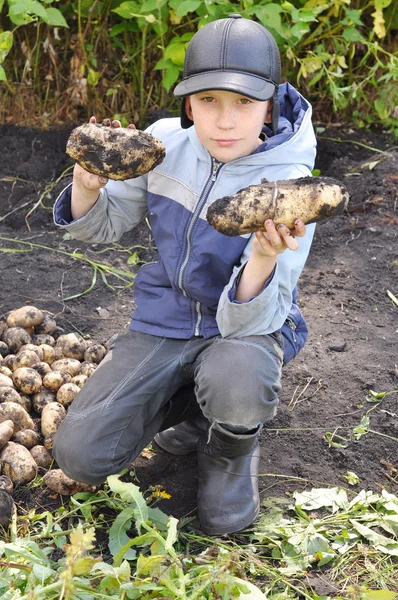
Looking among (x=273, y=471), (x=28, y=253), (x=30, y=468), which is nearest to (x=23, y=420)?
(x=30, y=468)

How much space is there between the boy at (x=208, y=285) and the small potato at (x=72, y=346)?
0.42 meters

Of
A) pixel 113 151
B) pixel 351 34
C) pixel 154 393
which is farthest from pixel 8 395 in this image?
pixel 351 34

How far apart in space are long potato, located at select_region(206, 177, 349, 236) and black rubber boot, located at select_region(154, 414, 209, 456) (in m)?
0.86

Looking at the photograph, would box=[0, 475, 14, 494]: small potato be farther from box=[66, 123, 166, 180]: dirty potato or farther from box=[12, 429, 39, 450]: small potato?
box=[66, 123, 166, 180]: dirty potato

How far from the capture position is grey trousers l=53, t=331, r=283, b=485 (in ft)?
8.13

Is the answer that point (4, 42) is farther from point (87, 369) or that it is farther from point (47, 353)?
point (87, 369)

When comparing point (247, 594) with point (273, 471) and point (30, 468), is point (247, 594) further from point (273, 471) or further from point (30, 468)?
point (30, 468)

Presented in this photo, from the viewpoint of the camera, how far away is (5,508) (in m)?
2.50

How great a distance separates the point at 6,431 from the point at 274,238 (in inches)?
44.2

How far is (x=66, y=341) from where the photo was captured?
128 inches

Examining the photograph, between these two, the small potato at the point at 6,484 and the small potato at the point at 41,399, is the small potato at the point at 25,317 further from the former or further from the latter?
the small potato at the point at 6,484

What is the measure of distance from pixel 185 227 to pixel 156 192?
184mm

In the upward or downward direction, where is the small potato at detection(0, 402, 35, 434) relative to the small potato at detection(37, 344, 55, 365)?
upward

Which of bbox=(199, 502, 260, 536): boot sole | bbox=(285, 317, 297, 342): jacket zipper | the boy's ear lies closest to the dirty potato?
the boy's ear
